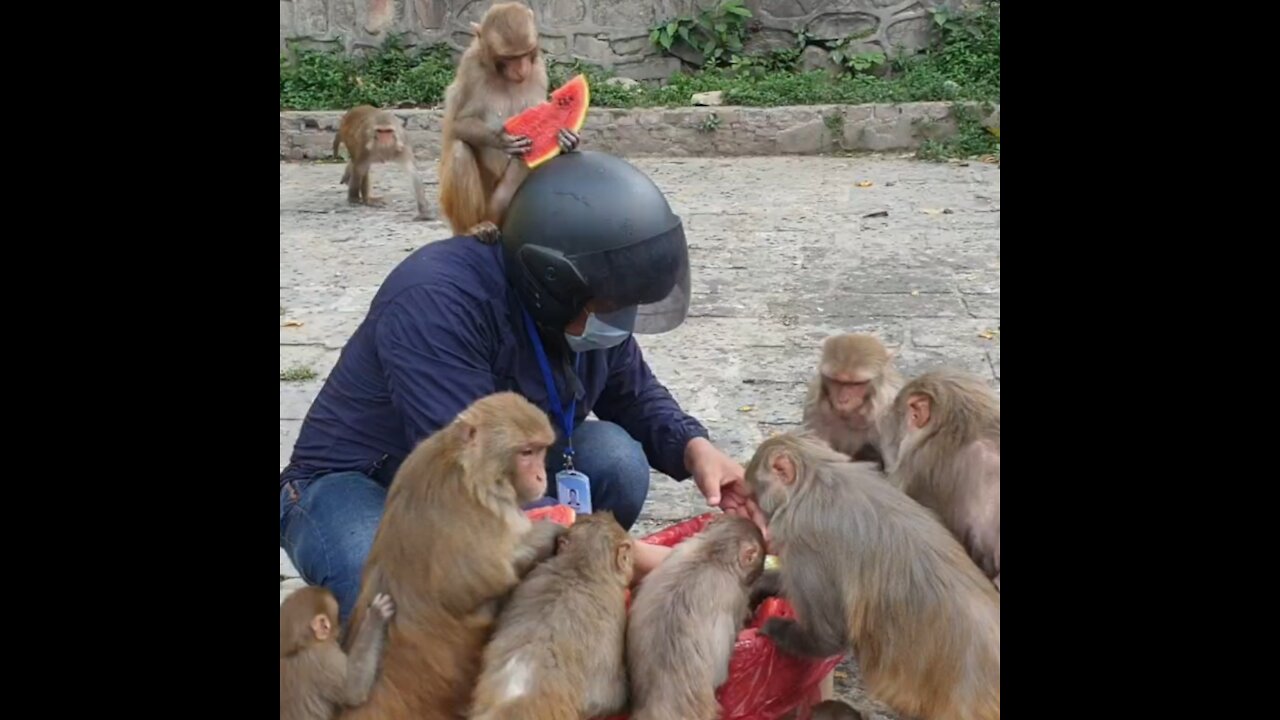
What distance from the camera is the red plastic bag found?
396 cm

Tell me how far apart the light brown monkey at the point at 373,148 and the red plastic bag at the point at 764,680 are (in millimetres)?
8583

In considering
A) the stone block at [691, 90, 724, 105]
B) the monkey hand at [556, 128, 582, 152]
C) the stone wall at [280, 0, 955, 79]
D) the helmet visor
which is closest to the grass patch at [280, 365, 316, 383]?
the monkey hand at [556, 128, 582, 152]

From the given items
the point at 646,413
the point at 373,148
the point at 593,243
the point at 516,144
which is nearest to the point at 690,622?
the point at 593,243

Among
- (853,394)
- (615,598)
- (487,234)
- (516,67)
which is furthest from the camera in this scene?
(516,67)

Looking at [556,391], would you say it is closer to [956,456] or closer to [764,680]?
[764,680]

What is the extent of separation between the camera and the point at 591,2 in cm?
1529

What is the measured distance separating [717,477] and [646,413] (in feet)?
1.50

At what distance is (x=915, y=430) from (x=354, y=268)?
6871mm

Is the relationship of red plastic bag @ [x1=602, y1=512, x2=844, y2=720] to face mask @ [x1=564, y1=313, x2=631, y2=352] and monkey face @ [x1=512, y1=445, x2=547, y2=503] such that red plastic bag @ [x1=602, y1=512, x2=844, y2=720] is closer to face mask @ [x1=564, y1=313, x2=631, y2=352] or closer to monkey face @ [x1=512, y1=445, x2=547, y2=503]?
monkey face @ [x1=512, y1=445, x2=547, y2=503]

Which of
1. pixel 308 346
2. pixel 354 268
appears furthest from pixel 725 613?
pixel 354 268

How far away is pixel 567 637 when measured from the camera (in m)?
3.61

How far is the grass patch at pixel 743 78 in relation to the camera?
14.2 metres

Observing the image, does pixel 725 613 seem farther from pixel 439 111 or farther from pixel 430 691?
pixel 439 111

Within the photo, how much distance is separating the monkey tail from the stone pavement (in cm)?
141
